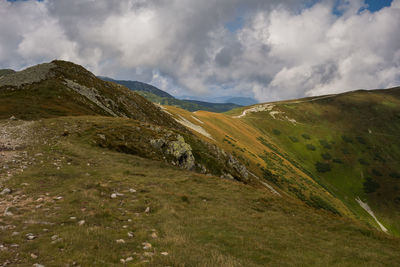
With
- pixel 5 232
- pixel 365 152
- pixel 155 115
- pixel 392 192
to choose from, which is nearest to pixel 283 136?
pixel 365 152

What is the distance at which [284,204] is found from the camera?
20.8 metres

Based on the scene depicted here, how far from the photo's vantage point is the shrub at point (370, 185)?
133m

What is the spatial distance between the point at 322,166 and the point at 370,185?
96.8ft

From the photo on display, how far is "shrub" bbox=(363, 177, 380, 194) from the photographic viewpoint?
13312 cm

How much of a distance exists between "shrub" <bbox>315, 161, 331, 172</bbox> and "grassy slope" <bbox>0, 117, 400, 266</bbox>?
150m

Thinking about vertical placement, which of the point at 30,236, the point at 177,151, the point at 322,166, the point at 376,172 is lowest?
the point at 376,172

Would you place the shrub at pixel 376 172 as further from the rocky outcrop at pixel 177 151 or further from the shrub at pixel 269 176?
the rocky outcrop at pixel 177 151

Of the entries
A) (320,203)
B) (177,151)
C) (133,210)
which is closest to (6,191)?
(133,210)

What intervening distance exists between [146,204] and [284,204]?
13912mm

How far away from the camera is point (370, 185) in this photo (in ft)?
451

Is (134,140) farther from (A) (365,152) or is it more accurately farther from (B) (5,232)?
(A) (365,152)

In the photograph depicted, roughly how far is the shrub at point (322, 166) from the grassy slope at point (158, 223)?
150 meters

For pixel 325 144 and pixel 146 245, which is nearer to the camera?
pixel 146 245

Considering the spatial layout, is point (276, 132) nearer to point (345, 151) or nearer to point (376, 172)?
point (345, 151)
